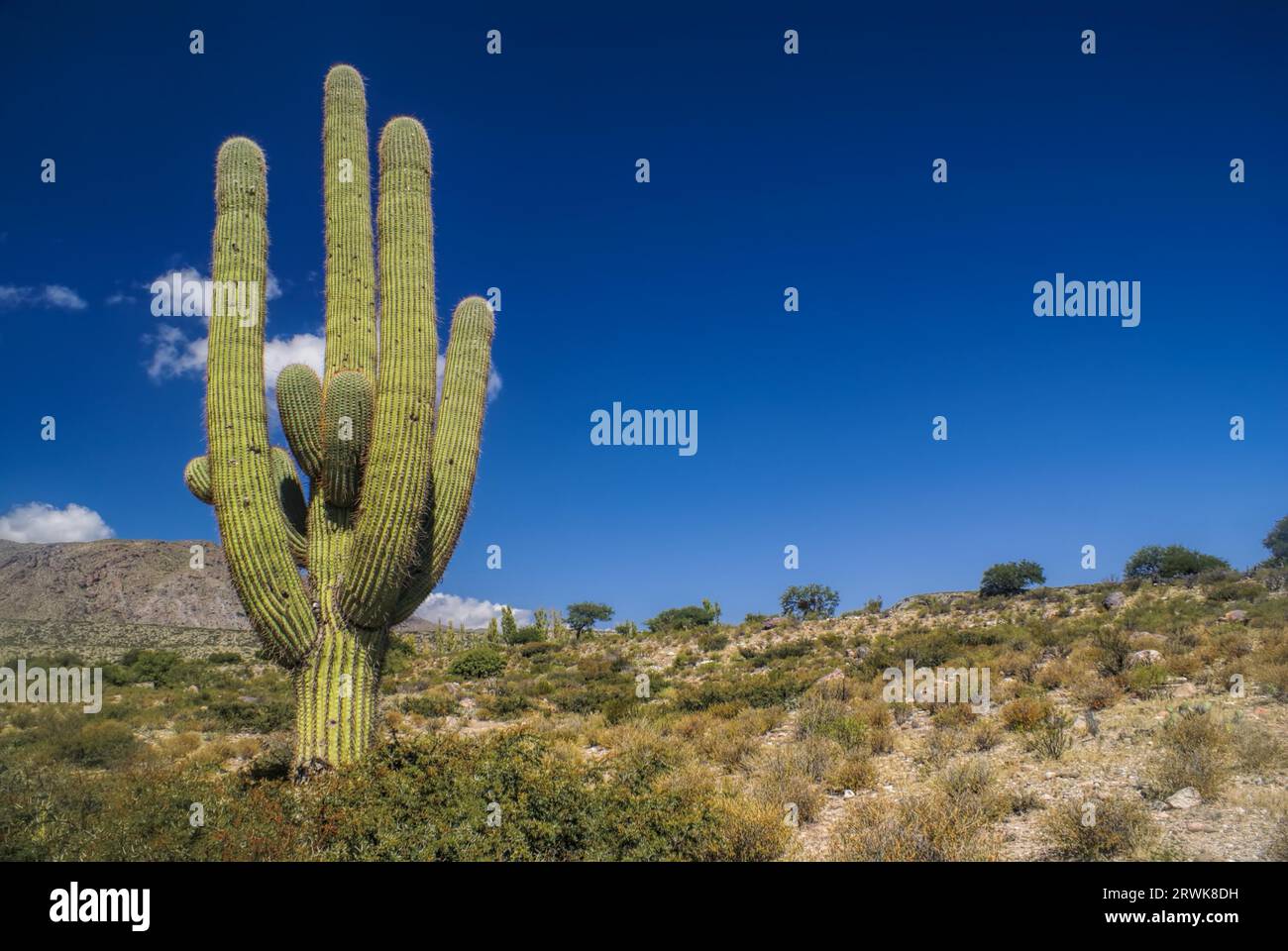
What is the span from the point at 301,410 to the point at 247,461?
793mm

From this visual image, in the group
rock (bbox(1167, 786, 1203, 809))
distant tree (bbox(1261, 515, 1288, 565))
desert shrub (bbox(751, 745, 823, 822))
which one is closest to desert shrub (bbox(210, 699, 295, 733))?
desert shrub (bbox(751, 745, 823, 822))

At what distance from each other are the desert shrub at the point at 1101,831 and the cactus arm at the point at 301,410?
8.40 m

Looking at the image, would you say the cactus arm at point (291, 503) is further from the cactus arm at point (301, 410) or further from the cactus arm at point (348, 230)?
the cactus arm at point (348, 230)

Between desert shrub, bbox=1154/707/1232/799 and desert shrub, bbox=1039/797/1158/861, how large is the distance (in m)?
0.84

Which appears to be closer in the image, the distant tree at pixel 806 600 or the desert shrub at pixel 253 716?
the desert shrub at pixel 253 716

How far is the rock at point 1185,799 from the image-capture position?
7.02 m

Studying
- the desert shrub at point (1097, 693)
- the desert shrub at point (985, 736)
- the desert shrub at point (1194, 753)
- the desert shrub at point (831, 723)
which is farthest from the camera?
the desert shrub at point (1097, 693)

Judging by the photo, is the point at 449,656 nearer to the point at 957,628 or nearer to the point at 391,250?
the point at 957,628

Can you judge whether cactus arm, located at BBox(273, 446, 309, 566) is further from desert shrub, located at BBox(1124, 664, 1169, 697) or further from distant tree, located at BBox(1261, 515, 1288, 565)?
distant tree, located at BBox(1261, 515, 1288, 565)

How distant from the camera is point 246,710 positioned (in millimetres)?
16641

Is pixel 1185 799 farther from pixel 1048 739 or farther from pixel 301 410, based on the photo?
pixel 301 410

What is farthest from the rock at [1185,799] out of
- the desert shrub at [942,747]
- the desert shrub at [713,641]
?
the desert shrub at [713,641]

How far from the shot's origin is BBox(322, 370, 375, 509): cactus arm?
25.9 feet
